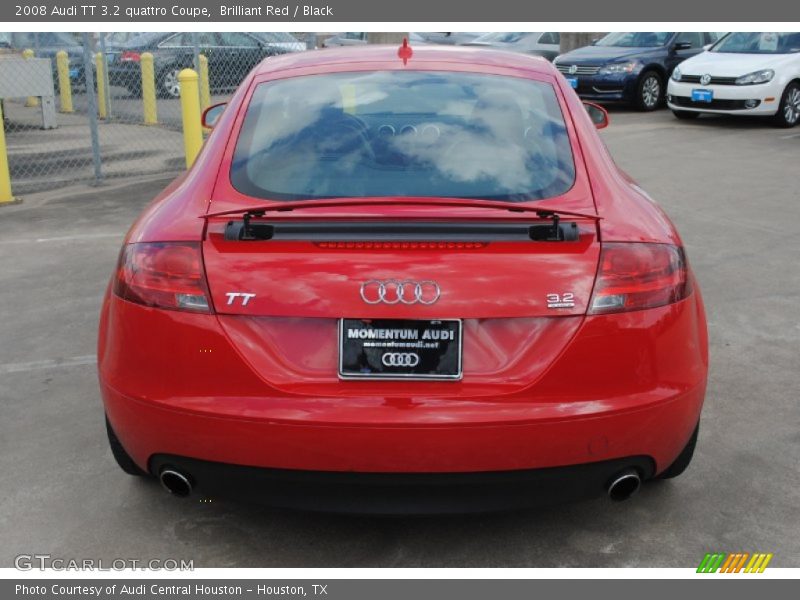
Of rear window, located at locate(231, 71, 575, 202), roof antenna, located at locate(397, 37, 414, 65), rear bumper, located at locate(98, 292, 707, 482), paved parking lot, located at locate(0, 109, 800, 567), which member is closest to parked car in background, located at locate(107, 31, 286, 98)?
paved parking lot, located at locate(0, 109, 800, 567)

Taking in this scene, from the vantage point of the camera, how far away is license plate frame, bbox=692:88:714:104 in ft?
51.1

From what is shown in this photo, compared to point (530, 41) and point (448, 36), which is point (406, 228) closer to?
point (530, 41)

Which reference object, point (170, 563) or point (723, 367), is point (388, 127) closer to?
point (170, 563)

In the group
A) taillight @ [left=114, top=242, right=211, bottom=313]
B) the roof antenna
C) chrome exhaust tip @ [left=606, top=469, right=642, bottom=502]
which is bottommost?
chrome exhaust tip @ [left=606, top=469, right=642, bottom=502]

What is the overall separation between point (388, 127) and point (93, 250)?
15.7ft

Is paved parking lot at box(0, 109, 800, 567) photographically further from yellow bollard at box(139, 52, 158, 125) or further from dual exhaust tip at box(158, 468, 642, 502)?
yellow bollard at box(139, 52, 158, 125)

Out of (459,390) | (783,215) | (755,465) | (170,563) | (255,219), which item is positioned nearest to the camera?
(459,390)

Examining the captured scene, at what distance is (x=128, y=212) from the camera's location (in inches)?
376

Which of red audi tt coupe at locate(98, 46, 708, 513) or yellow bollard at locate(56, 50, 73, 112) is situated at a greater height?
red audi tt coupe at locate(98, 46, 708, 513)

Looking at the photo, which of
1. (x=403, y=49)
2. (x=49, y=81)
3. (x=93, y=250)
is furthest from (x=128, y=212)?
(x=403, y=49)

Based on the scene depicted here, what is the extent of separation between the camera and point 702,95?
51.3ft

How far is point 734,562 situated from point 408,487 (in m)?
1.16

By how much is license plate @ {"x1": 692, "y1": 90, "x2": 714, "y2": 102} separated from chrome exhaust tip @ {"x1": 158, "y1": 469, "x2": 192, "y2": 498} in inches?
550

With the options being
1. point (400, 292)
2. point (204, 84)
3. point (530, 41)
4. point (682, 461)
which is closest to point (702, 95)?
point (204, 84)
